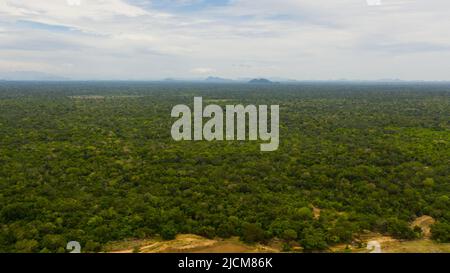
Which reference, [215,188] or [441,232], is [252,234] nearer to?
[215,188]

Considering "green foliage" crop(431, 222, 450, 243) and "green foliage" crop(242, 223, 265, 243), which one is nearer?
"green foliage" crop(242, 223, 265, 243)

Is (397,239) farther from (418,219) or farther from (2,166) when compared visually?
(2,166)

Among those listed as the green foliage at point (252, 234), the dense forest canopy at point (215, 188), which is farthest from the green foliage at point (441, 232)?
the green foliage at point (252, 234)

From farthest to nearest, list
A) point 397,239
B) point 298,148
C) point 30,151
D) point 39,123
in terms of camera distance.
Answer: point 39,123, point 298,148, point 30,151, point 397,239

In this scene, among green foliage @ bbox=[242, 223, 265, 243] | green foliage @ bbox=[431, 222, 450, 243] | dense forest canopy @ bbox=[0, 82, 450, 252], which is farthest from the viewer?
dense forest canopy @ bbox=[0, 82, 450, 252]

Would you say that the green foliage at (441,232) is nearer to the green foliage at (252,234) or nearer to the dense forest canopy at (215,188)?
the dense forest canopy at (215,188)

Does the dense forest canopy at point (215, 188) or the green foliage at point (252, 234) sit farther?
the dense forest canopy at point (215, 188)

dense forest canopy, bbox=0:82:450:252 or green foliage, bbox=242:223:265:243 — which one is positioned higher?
dense forest canopy, bbox=0:82:450:252

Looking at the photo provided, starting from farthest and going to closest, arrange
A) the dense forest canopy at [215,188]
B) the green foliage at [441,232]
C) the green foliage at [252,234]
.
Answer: the dense forest canopy at [215,188] < the green foliage at [441,232] < the green foliage at [252,234]

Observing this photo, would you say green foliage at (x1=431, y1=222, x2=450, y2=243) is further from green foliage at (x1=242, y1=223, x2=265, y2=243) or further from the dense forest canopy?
green foliage at (x1=242, y1=223, x2=265, y2=243)

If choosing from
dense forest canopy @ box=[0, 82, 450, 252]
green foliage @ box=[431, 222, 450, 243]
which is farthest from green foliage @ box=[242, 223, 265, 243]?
green foliage @ box=[431, 222, 450, 243]

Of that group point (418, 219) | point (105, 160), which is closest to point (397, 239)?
point (418, 219)
